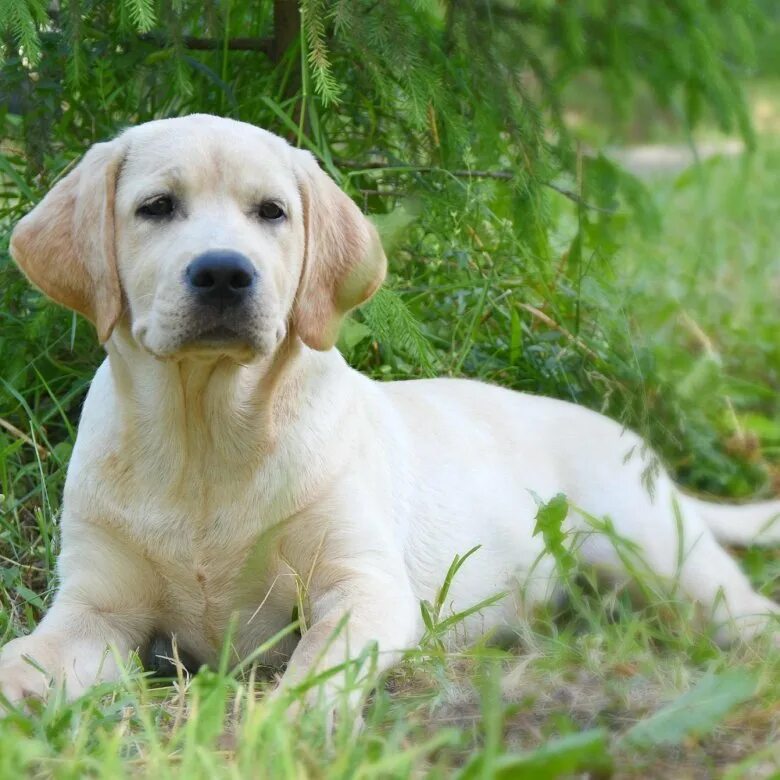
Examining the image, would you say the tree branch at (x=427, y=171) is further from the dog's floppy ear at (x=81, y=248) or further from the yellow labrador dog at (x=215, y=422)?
the dog's floppy ear at (x=81, y=248)

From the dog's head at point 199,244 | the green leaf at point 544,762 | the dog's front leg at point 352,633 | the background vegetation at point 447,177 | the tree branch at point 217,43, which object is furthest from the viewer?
the tree branch at point 217,43

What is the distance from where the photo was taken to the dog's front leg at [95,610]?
3250 millimetres

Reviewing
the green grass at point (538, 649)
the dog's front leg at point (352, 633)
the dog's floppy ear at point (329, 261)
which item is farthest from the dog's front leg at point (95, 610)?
the dog's floppy ear at point (329, 261)

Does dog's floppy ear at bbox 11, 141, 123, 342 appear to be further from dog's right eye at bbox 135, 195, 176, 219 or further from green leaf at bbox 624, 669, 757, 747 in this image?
green leaf at bbox 624, 669, 757, 747

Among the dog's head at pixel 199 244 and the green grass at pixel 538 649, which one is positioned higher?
the dog's head at pixel 199 244

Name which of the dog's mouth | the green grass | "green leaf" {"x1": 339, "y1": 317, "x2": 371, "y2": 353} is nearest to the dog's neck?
the dog's mouth

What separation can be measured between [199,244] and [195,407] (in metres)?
0.53

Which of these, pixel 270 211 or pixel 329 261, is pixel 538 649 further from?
pixel 270 211

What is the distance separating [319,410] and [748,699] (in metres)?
1.33

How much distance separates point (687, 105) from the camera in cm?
500

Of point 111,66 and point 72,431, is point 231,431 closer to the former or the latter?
point 72,431

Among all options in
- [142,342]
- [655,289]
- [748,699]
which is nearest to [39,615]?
[142,342]

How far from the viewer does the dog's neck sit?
3434 mm

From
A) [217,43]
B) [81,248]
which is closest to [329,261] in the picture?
[81,248]
